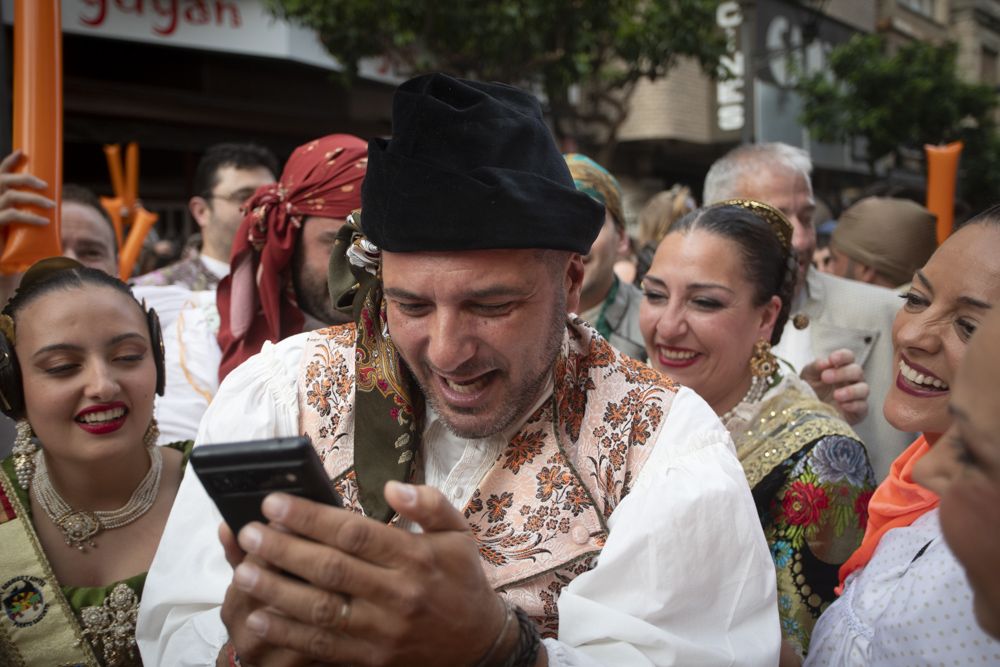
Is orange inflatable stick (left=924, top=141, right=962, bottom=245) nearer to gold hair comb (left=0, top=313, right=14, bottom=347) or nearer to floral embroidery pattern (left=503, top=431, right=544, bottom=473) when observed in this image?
floral embroidery pattern (left=503, top=431, right=544, bottom=473)

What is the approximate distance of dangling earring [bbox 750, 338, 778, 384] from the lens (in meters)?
2.63

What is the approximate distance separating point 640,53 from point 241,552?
9359 mm

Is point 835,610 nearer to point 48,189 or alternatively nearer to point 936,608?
point 936,608

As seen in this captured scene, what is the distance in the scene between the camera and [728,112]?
16828 millimetres

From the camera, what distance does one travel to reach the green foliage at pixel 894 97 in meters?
13.7

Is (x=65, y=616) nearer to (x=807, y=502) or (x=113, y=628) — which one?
(x=113, y=628)

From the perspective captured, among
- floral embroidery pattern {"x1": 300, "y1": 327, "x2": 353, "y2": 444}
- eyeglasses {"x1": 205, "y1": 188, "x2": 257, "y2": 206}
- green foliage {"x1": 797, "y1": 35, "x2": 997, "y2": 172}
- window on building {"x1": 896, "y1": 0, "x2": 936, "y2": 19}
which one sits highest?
window on building {"x1": 896, "y1": 0, "x2": 936, "y2": 19}

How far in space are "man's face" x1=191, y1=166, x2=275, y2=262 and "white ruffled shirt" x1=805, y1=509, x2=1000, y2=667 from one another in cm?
367

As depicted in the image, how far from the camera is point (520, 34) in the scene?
29.9ft

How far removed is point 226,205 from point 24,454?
8.22 ft

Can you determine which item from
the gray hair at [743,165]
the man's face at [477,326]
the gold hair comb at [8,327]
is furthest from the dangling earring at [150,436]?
the gray hair at [743,165]

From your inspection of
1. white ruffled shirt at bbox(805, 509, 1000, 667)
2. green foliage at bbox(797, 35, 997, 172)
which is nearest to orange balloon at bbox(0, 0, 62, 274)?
white ruffled shirt at bbox(805, 509, 1000, 667)

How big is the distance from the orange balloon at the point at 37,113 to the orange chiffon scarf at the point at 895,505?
2.47 meters

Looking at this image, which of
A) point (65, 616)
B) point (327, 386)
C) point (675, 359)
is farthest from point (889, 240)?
point (65, 616)
